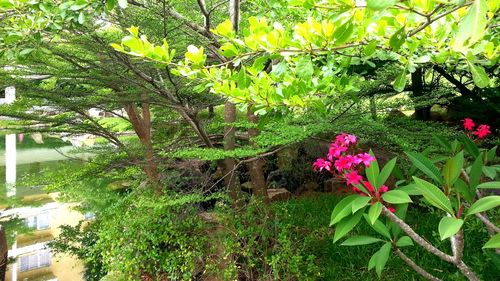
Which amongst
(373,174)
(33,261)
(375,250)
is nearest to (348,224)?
Result: (373,174)

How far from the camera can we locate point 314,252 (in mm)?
2648

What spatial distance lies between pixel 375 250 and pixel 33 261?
524 centimetres

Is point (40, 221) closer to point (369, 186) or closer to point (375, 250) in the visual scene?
point (375, 250)

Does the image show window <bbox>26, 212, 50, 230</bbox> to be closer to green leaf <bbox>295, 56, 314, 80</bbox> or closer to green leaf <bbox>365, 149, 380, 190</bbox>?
green leaf <bbox>365, 149, 380, 190</bbox>

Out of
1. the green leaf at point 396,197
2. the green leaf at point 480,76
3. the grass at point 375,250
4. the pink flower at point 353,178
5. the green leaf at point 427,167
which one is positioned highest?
the green leaf at point 480,76

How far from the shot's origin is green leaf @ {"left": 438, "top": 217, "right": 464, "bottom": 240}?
781mm

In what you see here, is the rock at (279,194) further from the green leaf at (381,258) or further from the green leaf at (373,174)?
the green leaf at (373,174)

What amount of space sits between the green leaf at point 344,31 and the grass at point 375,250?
160cm

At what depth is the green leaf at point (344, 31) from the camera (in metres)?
0.64

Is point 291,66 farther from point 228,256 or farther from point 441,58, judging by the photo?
point 228,256

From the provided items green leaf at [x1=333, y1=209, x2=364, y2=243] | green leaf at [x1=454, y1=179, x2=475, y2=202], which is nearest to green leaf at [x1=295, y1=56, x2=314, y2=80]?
green leaf at [x1=333, y1=209, x2=364, y2=243]

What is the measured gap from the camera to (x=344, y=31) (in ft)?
2.14

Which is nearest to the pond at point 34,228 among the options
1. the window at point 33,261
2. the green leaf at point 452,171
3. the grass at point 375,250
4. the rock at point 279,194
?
the window at point 33,261

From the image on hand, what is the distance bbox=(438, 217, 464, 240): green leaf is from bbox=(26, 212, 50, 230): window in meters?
6.65
